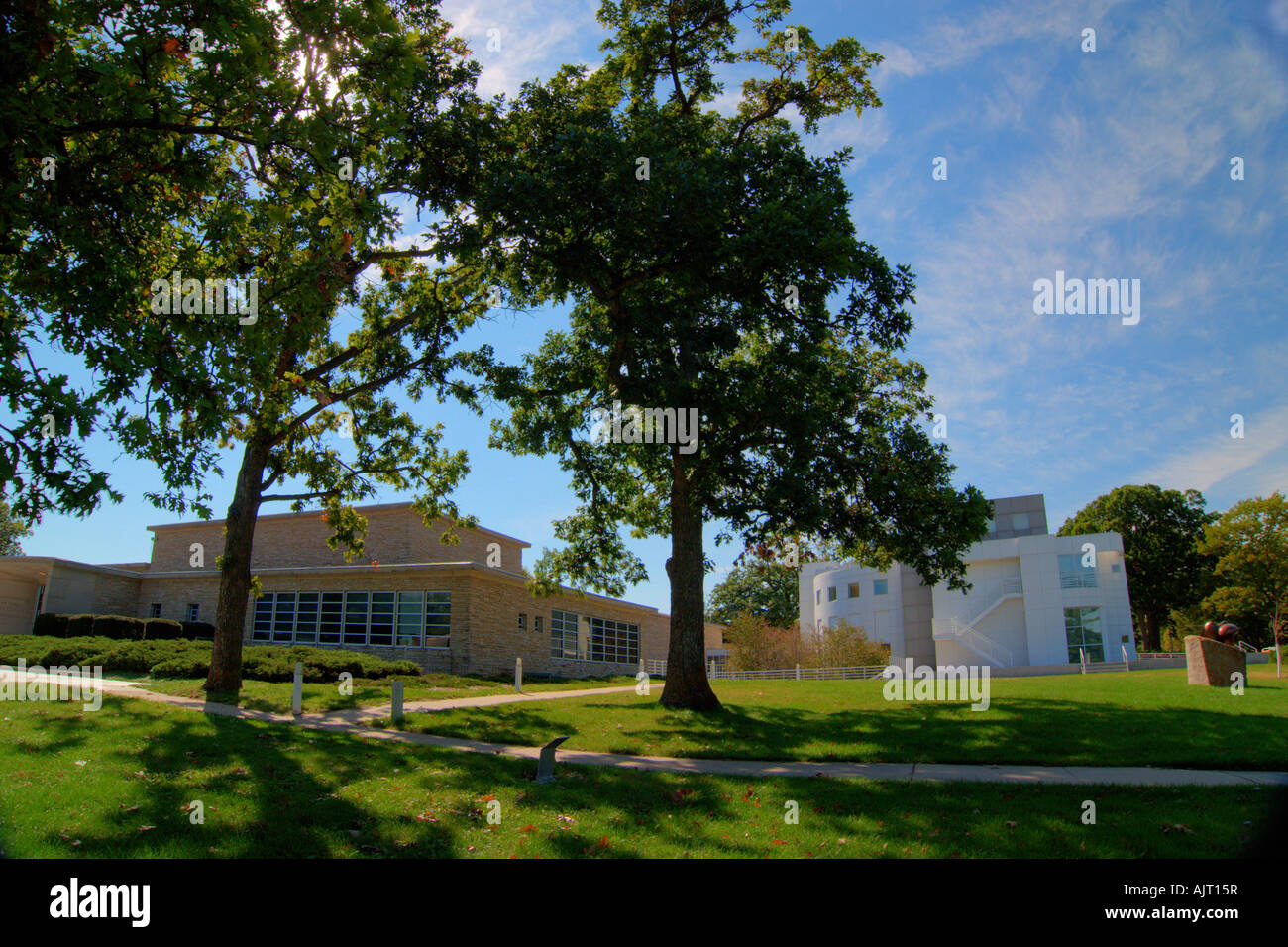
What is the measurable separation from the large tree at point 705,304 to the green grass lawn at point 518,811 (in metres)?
7.10

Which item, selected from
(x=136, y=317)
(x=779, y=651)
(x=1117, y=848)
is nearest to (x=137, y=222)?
(x=136, y=317)

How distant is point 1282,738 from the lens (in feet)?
33.8

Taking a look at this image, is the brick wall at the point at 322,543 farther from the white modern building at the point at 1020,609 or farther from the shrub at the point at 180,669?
the white modern building at the point at 1020,609

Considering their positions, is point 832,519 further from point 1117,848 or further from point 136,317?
point 136,317

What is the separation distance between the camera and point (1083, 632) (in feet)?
145

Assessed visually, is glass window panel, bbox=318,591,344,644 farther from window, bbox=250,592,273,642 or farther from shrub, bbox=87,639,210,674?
shrub, bbox=87,639,210,674

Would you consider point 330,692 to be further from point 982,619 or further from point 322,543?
point 982,619

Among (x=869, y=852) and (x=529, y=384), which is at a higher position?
(x=529, y=384)

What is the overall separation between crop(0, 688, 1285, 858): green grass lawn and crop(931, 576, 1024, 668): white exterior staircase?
138 feet

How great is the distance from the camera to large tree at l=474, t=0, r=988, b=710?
1329 centimetres

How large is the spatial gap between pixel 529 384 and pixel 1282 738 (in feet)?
53.7

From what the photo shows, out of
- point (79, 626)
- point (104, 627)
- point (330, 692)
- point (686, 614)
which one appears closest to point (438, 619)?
point (330, 692)

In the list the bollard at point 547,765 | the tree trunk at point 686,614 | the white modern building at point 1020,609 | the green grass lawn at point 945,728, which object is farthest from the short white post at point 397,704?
the white modern building at point 1020,609
